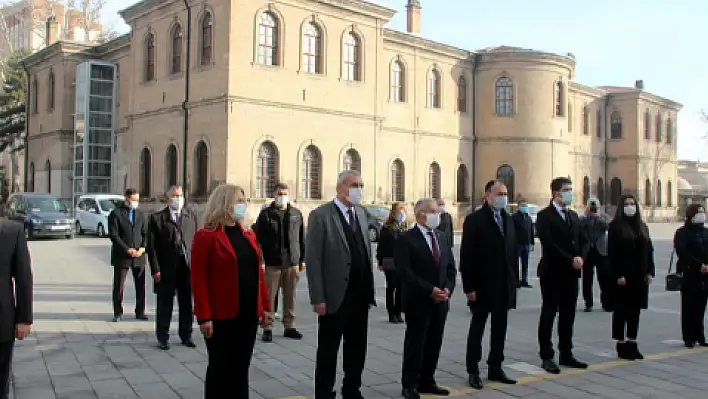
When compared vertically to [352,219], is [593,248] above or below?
below

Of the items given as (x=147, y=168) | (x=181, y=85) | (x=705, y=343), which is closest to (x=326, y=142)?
(x=181, y=85)

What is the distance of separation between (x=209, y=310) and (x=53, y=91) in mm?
38471

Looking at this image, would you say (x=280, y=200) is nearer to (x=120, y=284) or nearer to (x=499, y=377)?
(x=120, y=284)

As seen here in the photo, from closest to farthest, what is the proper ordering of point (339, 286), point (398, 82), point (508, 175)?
point (339, 286), point (398, 82), point (508, 175)

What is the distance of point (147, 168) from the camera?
30594mm

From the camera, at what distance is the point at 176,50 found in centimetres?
2862

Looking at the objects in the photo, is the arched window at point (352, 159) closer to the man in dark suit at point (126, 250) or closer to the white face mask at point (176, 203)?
the man in dark suit at point (126, 250)

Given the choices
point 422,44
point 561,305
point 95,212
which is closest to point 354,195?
point 561,305

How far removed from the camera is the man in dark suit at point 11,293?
4559mm

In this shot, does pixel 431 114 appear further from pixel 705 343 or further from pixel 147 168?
pixel 705 343

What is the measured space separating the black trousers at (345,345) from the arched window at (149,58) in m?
26.8

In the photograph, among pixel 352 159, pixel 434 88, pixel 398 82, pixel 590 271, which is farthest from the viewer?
pixel 434 88

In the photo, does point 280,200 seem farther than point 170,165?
No

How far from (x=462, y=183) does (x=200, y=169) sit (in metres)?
16.6
